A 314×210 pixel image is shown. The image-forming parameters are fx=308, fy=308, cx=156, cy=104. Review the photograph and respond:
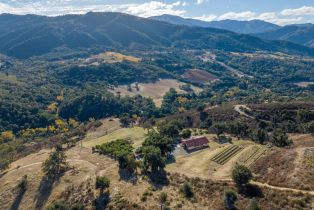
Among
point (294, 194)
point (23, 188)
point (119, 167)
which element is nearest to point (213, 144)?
point (119, 167)

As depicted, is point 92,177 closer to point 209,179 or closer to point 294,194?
point 209,179

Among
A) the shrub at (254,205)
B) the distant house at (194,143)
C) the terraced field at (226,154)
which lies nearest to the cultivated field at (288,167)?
the terraced field at (226,154)

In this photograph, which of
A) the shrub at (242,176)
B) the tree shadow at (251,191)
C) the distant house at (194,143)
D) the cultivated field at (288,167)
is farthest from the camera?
the distant house at (194,143)

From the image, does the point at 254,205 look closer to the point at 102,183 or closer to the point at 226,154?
the point at 226,154

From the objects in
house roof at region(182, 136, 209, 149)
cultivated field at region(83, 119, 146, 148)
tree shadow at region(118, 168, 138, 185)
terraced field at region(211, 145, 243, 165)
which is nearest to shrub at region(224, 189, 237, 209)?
terraced field at region(211, 145, 243, 165)

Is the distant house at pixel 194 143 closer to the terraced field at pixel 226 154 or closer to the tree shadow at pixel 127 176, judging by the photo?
the terraced field at pixel 226 154

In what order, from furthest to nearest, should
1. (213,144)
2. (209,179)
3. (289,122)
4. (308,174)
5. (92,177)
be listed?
(289,122), (213,144), (92,177), (209,179), (308,174)
